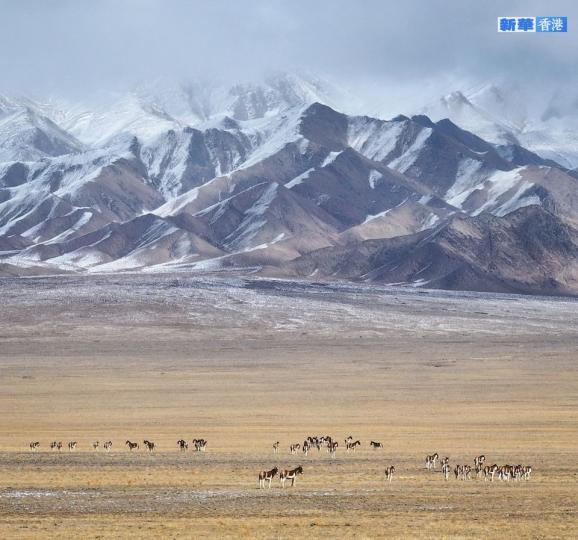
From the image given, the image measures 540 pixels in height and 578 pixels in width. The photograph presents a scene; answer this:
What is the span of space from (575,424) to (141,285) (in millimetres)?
133028

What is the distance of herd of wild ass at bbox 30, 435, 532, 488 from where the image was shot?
3775 centimetres

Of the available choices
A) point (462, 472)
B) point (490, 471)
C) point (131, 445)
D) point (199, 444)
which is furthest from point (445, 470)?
point (131, 445)

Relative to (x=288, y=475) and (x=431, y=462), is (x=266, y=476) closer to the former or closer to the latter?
(x=288, y=475)

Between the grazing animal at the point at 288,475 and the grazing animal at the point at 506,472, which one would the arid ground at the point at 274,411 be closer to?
the grazing animal at the point at 288,475

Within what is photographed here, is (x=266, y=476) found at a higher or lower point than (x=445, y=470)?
higher

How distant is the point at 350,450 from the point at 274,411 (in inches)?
814

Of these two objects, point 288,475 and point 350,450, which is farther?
point 350,450

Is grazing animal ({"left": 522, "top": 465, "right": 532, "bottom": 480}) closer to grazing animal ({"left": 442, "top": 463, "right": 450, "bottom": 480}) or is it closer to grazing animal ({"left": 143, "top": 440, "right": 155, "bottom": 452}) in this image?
grazing animal ({"left": 442, "top": 463, "right": 450, "bottom": 480})

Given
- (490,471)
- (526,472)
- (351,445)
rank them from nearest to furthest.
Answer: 1. (526,472)
2. (490,471)
3. (351,445)

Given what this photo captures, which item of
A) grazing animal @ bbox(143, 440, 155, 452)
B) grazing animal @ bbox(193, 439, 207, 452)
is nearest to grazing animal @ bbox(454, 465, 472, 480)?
grazing animal @ bbox(193, 439, 207, 452)

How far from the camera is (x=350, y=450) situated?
48469mm

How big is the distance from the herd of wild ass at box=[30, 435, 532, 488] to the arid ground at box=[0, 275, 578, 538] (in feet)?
1.46

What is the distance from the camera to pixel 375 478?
39.2m

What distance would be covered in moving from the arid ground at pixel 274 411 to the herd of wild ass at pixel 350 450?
446mm
